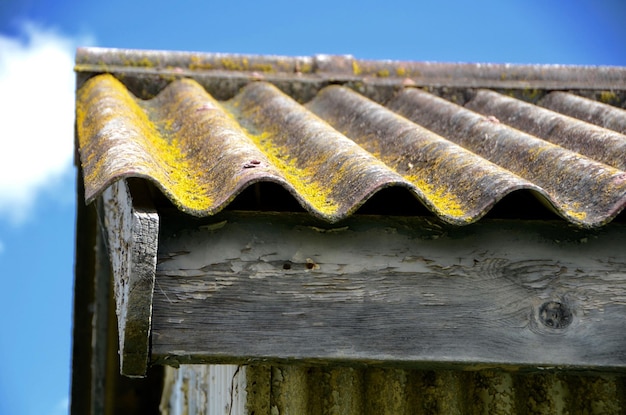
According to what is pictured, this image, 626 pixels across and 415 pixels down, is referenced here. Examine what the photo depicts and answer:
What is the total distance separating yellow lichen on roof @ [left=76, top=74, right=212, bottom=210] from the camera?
77.6 inches

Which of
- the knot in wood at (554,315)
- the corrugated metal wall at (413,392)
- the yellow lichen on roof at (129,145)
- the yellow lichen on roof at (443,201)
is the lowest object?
the corrugated metal wall at (413,392)

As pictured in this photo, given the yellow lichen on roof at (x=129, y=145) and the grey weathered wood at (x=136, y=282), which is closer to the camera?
the grey weathered wood at (x=136, y=282)

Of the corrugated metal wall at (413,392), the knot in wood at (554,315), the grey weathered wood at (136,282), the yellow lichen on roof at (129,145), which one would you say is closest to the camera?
the grey weathered wood at (136,282)

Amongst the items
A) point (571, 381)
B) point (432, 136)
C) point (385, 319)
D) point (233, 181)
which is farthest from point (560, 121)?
point (233, 181)

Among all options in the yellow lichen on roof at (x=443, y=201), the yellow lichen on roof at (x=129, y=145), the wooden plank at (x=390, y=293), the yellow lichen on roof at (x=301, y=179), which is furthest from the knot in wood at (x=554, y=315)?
the yellow lichen on roof at (x=129, y=145)

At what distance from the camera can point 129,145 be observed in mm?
2223

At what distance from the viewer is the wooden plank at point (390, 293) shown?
203cm

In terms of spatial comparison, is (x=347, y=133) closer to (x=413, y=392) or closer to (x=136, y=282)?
(x=413, y=392)

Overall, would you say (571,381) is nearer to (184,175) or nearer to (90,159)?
(184,175)

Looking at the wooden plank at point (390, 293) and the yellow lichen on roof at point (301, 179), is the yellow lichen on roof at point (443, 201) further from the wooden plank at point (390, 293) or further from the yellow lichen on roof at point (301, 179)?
the yellow lichen on roof at point (301, 179)

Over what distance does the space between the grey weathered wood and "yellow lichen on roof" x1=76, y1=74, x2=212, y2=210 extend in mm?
78

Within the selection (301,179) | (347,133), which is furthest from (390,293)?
(347,133)

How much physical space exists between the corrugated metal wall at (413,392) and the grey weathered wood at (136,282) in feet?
1.80

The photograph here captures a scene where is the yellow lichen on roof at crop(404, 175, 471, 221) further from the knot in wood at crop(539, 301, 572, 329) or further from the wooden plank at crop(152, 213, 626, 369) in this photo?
the knot in wood at crop(539, 301, 572, 329)
